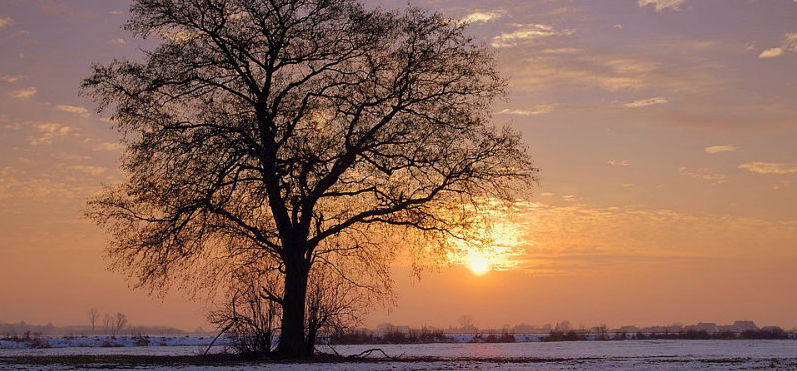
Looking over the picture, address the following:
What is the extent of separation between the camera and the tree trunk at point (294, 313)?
2848cm

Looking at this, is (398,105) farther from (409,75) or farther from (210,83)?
(210,83)

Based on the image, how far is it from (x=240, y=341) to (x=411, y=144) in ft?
31.1

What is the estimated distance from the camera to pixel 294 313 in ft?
94.7

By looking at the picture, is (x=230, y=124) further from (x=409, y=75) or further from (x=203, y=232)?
(x=409, y=75)

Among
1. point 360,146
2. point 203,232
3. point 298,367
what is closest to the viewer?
point 298,367

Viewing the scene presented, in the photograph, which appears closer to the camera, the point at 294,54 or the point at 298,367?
the point at 298,367

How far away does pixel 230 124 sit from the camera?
27703mm

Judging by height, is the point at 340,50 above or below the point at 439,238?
above

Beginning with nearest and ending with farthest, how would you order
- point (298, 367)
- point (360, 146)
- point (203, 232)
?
point (298, 367)
point (203, 232)
point (360, 146)

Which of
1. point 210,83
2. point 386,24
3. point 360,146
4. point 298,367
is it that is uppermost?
point 386,24

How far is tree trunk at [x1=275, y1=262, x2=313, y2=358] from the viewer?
2848 cm

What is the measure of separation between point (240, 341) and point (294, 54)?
35.0 feet

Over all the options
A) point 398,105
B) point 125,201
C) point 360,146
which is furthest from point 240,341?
point 398,105

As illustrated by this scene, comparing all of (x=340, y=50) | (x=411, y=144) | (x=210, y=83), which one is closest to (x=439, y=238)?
(x=411, y=144)
